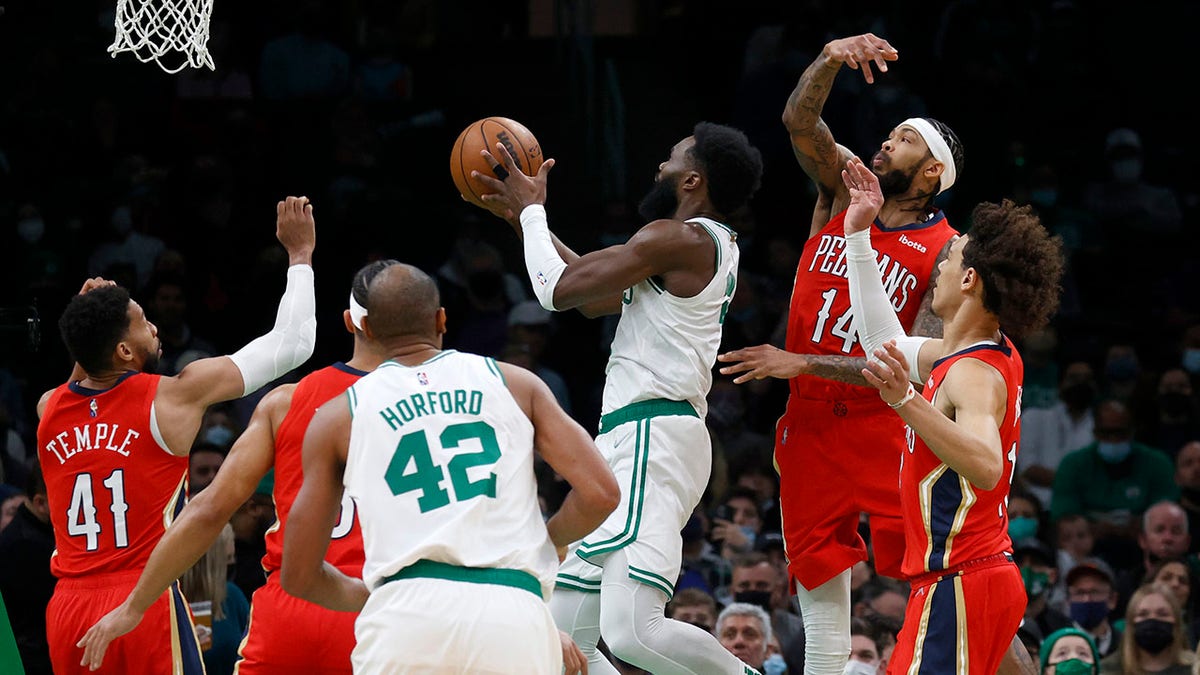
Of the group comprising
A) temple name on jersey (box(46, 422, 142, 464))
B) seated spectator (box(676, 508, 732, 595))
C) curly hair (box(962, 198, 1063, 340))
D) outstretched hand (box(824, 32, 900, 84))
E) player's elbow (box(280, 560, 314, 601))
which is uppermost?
outstretched hand (box(824, 32, 900, 84))

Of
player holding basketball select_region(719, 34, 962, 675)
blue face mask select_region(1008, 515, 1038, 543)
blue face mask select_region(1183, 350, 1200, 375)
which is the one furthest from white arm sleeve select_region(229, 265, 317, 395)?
blue face mask select_region(1183, 350, 1200, 375)

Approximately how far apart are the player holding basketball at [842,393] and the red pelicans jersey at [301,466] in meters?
1.95

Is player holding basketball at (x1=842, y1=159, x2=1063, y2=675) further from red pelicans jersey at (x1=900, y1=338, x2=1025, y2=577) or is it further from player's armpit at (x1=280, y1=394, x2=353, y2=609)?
player's armpit at (x1=280, y1=394, x2=353, y2=609)

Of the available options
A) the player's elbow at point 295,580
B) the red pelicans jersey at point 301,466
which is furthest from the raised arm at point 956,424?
the player's elbow at point 295,580

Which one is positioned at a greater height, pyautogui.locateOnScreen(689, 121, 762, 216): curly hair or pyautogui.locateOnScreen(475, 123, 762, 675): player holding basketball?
pyautogui.locateOnScreen(689, 121, 762, 216): curly hair

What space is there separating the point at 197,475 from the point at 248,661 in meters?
4.50

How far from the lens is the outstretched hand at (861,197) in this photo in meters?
A: 6.80

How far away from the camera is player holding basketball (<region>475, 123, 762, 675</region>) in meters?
6.81

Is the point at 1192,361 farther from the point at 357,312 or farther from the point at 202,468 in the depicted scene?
the point at 357,312

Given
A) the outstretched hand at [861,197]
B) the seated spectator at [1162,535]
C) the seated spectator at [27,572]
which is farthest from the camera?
the seated spectator at [1162,535]

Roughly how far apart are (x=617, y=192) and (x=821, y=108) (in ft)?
22.9

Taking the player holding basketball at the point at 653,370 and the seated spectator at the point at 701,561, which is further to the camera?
the seated spectator at the point at 701,561

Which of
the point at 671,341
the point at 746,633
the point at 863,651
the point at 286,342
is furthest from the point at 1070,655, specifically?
the point at 286,342

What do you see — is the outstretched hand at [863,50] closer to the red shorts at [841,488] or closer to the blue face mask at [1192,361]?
the red shorts at [841,488]
